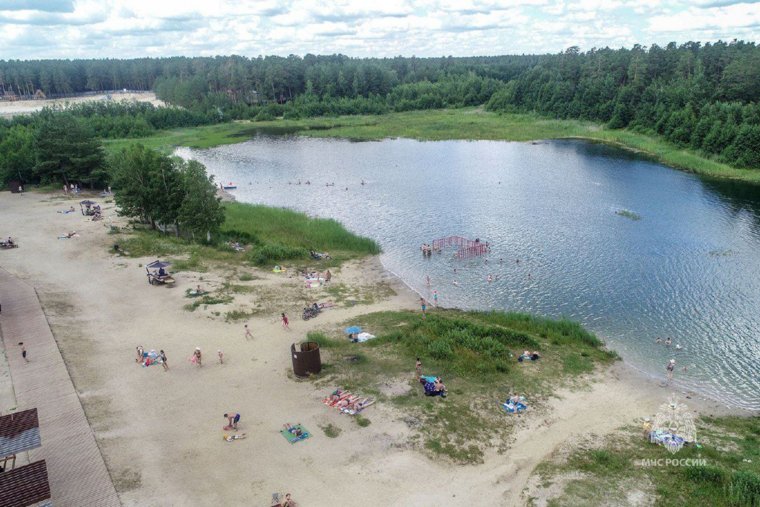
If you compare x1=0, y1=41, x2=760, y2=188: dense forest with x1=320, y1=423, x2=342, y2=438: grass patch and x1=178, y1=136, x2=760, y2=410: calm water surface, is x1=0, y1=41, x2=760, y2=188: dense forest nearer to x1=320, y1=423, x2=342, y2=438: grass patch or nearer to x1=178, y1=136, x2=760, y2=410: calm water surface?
x1=178, y1=136, x2=760, y2=410: calm water surface

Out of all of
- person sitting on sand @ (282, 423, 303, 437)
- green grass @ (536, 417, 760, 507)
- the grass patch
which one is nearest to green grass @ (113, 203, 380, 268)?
person sitting on sand @ (282, 423, 303, 437)

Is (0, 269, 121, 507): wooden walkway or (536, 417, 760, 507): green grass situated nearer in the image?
(536, 417, 760, 507): green grass

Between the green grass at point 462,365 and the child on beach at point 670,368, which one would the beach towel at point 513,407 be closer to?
the green grass at point 462,365

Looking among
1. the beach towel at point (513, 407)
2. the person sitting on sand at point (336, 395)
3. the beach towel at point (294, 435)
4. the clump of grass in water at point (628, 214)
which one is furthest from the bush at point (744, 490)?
the clump of grass in water at point (628, 214)

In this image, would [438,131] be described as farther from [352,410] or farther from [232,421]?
[232,421]

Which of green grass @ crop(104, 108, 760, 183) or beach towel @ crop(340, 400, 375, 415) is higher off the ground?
green grass @ crop(104, 108, 760, 183)

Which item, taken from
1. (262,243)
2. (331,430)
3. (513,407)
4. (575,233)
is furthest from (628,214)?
(331,430)
